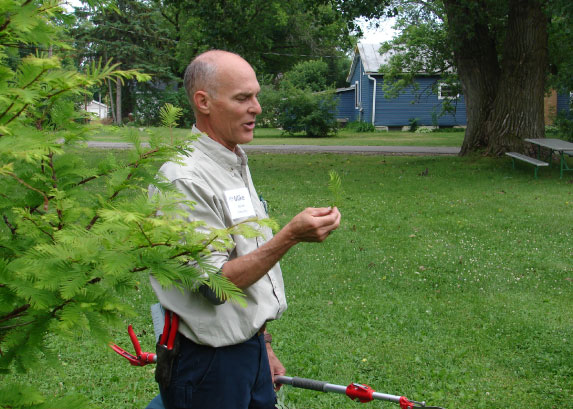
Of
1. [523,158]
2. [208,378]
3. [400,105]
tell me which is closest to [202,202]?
[208,378]

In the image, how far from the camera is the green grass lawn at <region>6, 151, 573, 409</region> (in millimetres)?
4551

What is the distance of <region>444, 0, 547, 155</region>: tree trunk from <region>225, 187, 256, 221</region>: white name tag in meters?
14.0

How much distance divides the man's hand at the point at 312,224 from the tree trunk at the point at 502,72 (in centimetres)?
1425

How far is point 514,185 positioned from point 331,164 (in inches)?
230

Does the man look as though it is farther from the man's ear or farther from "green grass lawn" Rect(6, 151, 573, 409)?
"green grass lawn" Rect(6, 151, 573, 409)

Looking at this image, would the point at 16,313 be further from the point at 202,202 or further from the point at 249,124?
the point at 249,124

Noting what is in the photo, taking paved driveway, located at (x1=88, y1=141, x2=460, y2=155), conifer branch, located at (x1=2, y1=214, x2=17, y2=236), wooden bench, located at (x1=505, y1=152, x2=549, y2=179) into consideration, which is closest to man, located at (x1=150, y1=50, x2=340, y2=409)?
conifer branch, located at (x1=2, y1=214, x2=17, y2=236)

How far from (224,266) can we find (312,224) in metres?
0.34

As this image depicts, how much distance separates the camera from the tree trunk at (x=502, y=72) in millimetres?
14906

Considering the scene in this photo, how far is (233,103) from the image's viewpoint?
7.54ft

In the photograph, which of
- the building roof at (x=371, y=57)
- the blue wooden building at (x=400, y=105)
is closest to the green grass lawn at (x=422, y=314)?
the blue wooden building at (x=400, y=105)

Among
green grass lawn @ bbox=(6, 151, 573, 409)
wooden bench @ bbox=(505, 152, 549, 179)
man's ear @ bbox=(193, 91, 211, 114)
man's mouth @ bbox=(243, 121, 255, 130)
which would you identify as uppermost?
man's ear @ bbox=(193, 91, 211, 114)

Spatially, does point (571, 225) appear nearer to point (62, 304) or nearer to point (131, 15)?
point (62, 304)

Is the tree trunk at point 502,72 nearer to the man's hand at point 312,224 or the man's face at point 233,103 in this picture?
the man's face at point 233,103
